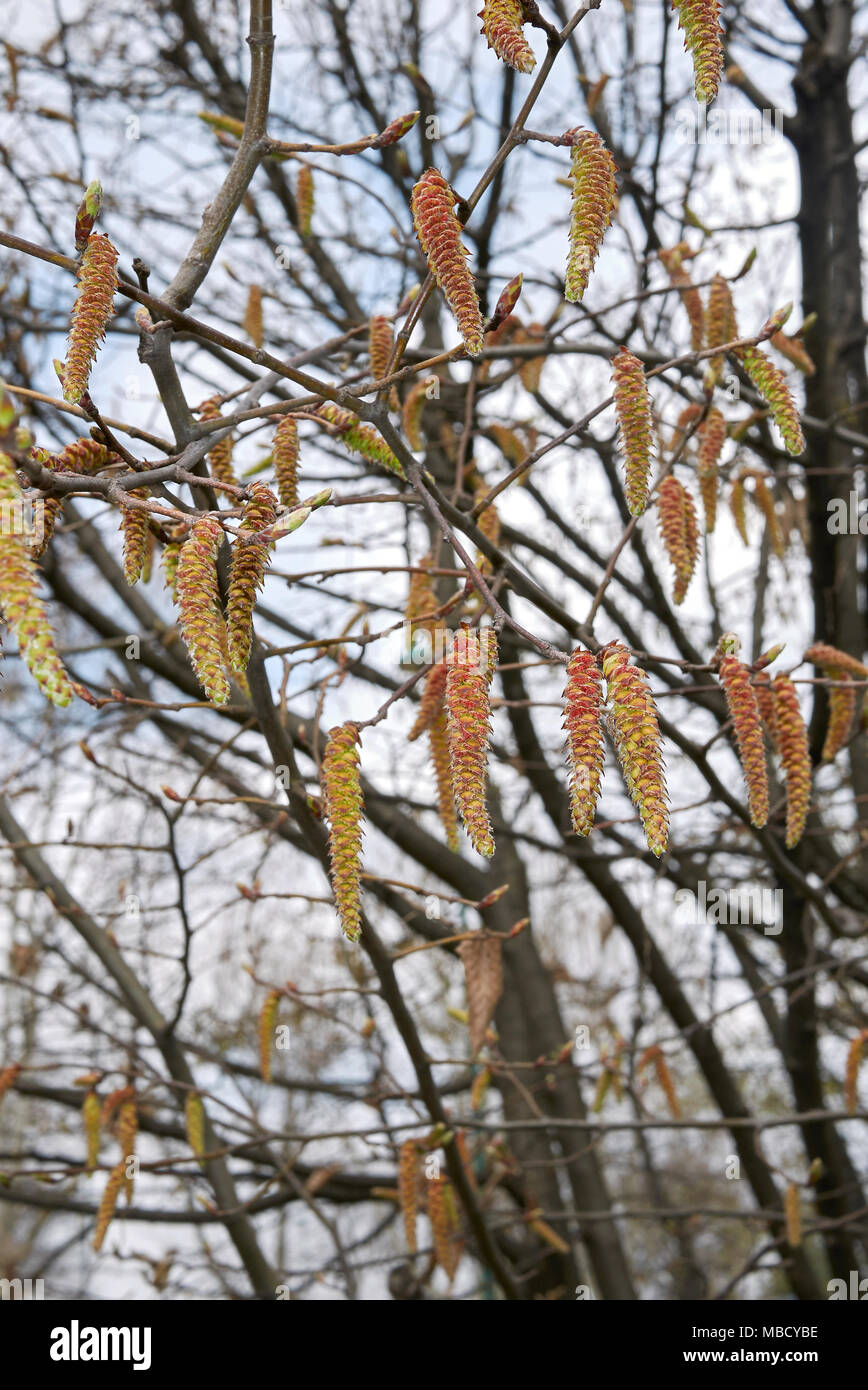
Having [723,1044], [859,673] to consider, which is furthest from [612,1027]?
[723,1044]

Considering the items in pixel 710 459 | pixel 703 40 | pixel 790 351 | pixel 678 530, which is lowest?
pixel 678 530

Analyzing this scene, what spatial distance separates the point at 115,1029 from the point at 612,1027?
5.69 m

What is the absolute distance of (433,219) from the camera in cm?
130

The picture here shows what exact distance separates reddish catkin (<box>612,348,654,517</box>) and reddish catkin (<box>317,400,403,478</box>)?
1.14 feet

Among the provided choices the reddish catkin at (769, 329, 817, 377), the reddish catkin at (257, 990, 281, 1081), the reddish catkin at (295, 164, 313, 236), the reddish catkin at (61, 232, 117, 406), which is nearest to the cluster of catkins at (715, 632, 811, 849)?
the reddish catkin at (61, 232, 117, 406)

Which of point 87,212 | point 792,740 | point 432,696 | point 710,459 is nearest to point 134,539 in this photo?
point 87,212

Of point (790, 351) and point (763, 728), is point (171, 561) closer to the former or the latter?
point (763, 728)

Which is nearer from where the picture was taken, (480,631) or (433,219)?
(433,219)

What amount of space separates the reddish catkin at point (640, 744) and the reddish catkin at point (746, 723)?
17.3 inches

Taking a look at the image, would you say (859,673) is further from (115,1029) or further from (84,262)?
(115,1029)

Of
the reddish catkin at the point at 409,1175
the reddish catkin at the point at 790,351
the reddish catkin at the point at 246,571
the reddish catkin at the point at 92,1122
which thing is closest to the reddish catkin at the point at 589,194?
the reddish catkin at the point at 246,571

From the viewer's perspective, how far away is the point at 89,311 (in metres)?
1.36

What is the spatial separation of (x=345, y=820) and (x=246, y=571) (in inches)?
13.5

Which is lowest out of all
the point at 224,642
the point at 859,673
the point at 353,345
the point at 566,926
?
the point at 224,642
